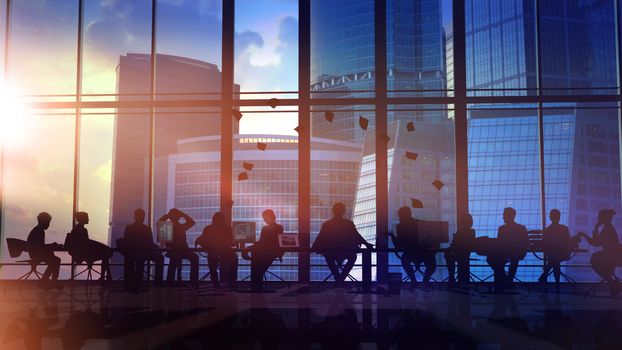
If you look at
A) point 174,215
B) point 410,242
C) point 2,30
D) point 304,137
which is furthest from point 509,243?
point 2,30

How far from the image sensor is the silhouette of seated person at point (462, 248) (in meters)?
8.60

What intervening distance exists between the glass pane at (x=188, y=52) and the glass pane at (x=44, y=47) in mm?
1469

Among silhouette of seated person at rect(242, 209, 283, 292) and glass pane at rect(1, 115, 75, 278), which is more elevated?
glass pane at rect(1, 115, 75, 278)

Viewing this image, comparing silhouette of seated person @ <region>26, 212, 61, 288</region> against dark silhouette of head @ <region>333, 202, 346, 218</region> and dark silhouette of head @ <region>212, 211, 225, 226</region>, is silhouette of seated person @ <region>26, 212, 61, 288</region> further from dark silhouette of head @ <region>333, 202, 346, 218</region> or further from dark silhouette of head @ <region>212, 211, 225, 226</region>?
dark silhouette of head @ <region>333, 202, 346, 218</region>

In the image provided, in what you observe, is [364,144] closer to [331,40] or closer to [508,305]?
[331,40]

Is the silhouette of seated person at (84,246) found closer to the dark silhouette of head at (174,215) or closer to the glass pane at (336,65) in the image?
the dark silhouette of head at (174,215)

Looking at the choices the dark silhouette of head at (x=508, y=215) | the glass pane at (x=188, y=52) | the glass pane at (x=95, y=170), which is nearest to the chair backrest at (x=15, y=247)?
the glass pane at (x=95, y=170)

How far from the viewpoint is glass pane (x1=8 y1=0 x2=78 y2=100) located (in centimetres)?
1069

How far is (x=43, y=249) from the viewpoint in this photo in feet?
27.9

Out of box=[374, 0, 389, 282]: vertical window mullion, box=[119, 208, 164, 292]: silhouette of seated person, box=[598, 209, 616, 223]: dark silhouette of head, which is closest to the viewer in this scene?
box=[598, 209, 616, 223]: dark silhouette of head

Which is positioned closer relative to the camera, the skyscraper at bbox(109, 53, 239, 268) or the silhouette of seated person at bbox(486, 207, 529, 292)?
the silhouette of seated person at bbox(486, 207, 529, 292)

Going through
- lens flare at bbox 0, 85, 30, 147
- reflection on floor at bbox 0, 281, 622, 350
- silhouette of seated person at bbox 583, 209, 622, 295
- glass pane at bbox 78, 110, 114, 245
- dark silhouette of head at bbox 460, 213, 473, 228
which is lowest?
reflection on floor at bbox 0, 281, 622, 350

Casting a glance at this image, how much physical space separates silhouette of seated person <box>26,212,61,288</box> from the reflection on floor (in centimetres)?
56

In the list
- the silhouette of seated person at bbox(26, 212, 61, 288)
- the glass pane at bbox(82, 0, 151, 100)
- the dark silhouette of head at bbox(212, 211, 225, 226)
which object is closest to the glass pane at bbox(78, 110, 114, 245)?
the glass pane at bbox(82, 0, 151, 100)
